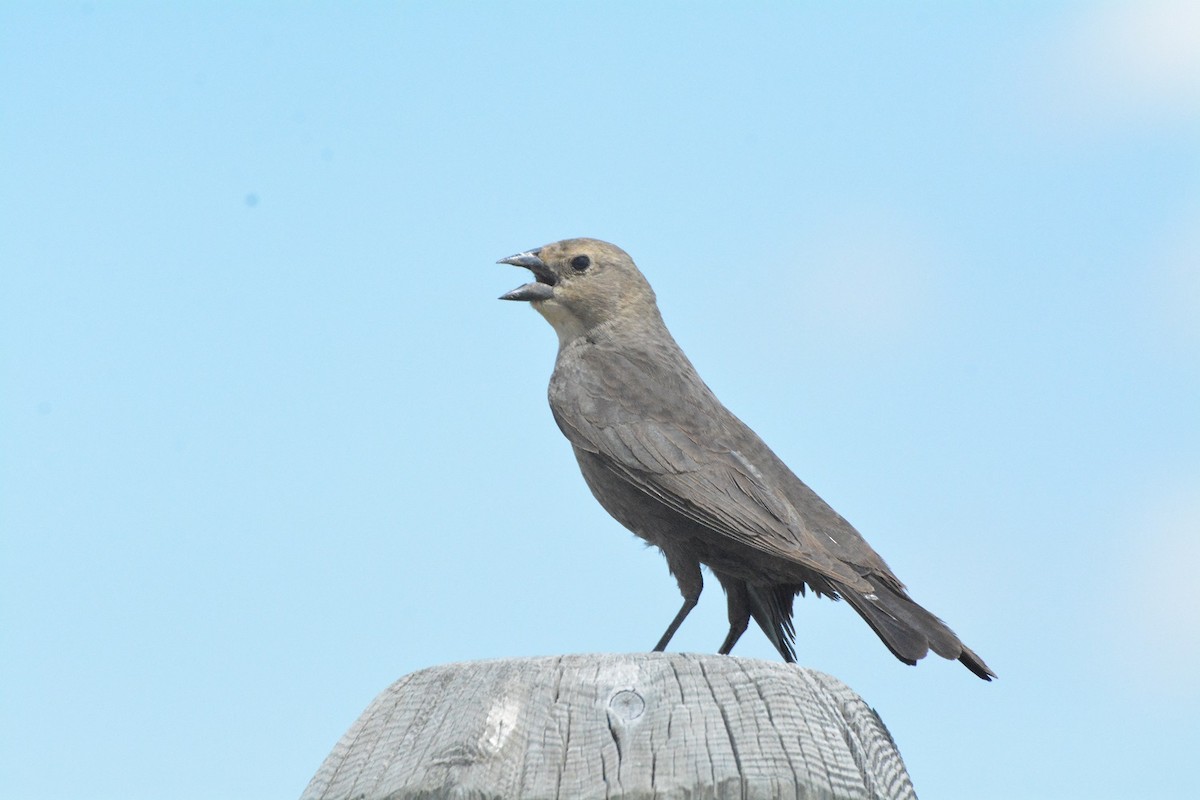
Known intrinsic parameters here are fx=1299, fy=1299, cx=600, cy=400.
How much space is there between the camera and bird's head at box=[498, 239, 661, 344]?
559cm

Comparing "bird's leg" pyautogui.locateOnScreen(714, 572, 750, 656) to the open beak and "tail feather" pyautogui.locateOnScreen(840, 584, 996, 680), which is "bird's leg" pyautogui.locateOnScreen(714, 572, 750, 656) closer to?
"tail feather" pyautogui.locateOnScreen(840, 584, 996, 680)

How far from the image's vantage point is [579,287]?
559 cm

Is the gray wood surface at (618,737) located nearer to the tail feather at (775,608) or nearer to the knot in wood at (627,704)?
the knot in wood at (627,704)

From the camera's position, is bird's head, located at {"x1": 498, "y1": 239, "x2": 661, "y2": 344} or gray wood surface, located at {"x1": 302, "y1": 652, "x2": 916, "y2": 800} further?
bird's head, located at {"x1": 498, "y1": 239, "x2": 661, "y2": 344}

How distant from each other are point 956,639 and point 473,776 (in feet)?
7.05

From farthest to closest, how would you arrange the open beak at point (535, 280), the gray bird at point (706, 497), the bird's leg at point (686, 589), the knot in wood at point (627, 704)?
the open beak at point (535, 280), the bird's leg at point (686, 589), the gray bird at point (706, 497), the knot in wood at point (627, 704)

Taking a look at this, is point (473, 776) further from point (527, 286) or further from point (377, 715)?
point (527, 286)

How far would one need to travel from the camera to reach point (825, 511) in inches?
182

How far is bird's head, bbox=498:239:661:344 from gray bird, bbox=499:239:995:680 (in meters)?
0.02

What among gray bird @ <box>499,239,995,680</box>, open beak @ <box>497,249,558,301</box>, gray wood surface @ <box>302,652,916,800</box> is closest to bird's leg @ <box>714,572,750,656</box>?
gray bird @ <box>499,239,995,680</box>

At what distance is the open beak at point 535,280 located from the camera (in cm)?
557

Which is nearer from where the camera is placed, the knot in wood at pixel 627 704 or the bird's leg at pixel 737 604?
the knot in wood at pixel 627 704

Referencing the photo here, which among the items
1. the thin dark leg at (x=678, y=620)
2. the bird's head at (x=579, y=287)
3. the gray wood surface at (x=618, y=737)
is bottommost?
the thin dark leg at (x=678, y=620)

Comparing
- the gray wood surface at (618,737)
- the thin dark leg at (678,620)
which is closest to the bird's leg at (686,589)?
the thin dark leg at (678,620)
